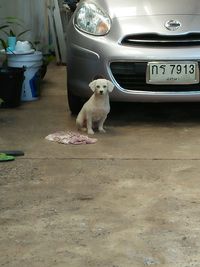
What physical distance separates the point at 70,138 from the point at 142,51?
2.69ft

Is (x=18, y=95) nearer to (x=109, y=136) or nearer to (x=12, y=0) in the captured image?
(x=109, y=136)

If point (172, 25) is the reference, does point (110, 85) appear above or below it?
below

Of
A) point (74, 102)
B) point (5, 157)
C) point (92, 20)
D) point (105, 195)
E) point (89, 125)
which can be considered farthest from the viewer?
point (74, 102)

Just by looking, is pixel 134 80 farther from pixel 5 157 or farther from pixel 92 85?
pixel 5 157

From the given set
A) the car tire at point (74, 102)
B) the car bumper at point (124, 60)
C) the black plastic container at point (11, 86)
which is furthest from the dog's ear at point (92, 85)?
the black plastic container at point (11, 86)

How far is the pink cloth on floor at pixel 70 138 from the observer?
4223mm

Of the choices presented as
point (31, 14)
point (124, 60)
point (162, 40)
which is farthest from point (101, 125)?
point (31, 14)

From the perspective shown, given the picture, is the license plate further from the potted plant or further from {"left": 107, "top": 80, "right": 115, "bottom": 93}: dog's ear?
the potted plant

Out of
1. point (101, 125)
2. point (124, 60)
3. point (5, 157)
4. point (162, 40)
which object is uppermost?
point (162, 40)

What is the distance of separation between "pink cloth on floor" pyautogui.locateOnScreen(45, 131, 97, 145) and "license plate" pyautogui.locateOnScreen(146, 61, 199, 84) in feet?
2.12

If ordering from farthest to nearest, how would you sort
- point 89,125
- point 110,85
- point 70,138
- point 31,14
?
1. point 31,14
2. point 89,125
3. point 110,85
4. point 70,138

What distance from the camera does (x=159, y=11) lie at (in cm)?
467

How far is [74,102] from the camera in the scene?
16.5ft

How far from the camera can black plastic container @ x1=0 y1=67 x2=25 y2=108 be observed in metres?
5.34
